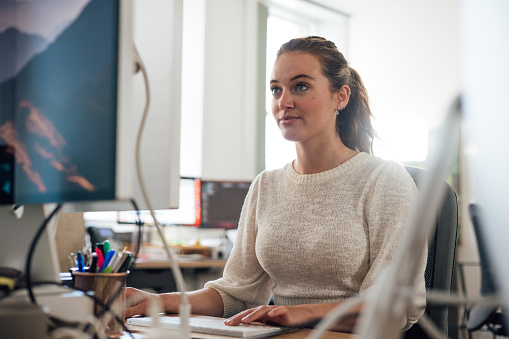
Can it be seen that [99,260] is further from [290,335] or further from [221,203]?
[221,203]

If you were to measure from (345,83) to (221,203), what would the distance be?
1.72m

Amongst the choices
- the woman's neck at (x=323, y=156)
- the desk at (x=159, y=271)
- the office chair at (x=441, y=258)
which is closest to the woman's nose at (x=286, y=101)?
the woman's neck at (x=323, y=156)

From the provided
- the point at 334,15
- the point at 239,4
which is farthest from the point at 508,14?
the point at 334,15

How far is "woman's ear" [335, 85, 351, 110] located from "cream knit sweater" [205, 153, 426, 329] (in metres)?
0.19

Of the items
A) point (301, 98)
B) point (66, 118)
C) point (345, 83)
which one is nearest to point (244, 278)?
point (301, 98)

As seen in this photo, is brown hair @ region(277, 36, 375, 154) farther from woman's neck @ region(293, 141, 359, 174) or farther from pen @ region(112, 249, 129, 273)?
pen @ region(112, 249, 129, 273)

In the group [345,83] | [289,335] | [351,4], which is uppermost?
[351,4]

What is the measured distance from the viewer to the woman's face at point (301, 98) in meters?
1.49

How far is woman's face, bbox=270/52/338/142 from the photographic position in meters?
1.49

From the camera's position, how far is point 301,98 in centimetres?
150

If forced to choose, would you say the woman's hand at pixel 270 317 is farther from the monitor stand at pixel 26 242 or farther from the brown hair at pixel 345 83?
the brown hair at pixel 345 83

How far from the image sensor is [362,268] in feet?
4.34

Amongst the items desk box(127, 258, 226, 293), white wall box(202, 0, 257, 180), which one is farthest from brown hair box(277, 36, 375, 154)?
white wall box(202, 0, 257, 180)

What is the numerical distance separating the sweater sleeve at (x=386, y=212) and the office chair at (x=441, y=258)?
0.16ft
